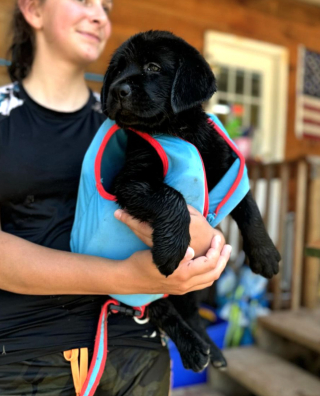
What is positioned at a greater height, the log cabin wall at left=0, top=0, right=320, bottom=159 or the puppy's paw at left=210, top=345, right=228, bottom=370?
the log cabin wall at left=0, top=0, right=320, bottom=159

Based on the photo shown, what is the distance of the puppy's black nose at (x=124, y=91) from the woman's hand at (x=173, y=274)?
0.45 meters

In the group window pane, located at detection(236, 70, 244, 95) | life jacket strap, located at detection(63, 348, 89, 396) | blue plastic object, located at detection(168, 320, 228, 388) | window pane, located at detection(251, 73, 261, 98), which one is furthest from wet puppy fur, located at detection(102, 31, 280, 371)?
window pane, located at detection(251, 73, 261, 98)

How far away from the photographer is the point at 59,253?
43.8 inches

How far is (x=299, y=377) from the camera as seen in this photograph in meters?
2.50

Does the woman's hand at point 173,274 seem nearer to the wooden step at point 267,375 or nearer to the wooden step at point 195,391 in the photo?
the wooden step at point 267,375

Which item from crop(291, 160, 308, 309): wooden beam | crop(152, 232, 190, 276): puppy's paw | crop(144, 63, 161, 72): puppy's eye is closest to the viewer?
crop(152, 232, 190, 276): puppy's paw

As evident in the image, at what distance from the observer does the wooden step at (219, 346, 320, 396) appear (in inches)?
91.6

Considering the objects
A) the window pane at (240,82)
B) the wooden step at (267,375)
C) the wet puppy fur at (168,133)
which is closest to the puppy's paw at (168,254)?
the wet puppy fur at (168,133)

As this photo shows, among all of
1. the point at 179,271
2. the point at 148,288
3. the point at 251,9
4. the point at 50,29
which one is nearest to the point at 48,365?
the point at 148,288

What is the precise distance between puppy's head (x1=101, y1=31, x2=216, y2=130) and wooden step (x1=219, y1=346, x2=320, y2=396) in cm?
190

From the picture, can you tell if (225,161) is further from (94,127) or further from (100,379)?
(100,379)

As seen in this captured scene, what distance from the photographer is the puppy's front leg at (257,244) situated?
4.20ft

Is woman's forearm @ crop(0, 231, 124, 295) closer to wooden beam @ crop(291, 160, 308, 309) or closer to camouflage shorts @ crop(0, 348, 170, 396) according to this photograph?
camouflage shorts @ crop(0, 348, 170, 396)

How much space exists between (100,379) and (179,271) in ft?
1.40
